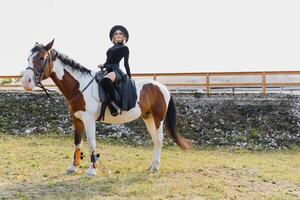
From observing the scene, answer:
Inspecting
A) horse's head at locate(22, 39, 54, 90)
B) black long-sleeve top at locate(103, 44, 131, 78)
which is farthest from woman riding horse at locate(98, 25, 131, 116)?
horse's head at locate(22, 39, 54, 90)

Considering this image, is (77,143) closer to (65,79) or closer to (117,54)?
(65,79)

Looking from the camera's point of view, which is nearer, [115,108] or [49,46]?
[49,46]

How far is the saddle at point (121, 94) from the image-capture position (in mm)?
8275

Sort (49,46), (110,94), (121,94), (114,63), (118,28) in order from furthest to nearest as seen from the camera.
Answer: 1. (118,28)
2. (114,63)
3. (121,94)
4. (110,94)
5. (49,46)

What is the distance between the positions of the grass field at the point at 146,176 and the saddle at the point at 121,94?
1.39 m

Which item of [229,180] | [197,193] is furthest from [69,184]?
[229,180]

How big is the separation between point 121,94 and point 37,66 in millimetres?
1753

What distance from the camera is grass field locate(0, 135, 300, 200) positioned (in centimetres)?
678

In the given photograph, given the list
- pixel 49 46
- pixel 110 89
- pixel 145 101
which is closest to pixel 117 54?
pixel 110 89

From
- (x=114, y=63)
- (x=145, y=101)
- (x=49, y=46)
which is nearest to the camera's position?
(x=49, y=46)

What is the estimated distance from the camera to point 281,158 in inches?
492

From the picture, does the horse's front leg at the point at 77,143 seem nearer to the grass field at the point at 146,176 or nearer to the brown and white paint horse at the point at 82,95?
the brown and white paint horse at the point at 82,95

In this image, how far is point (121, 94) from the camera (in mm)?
8375

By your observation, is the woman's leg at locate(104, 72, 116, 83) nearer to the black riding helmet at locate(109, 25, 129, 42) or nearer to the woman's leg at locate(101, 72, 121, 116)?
the woman's leg at locate(101, 72, 121, 116)
